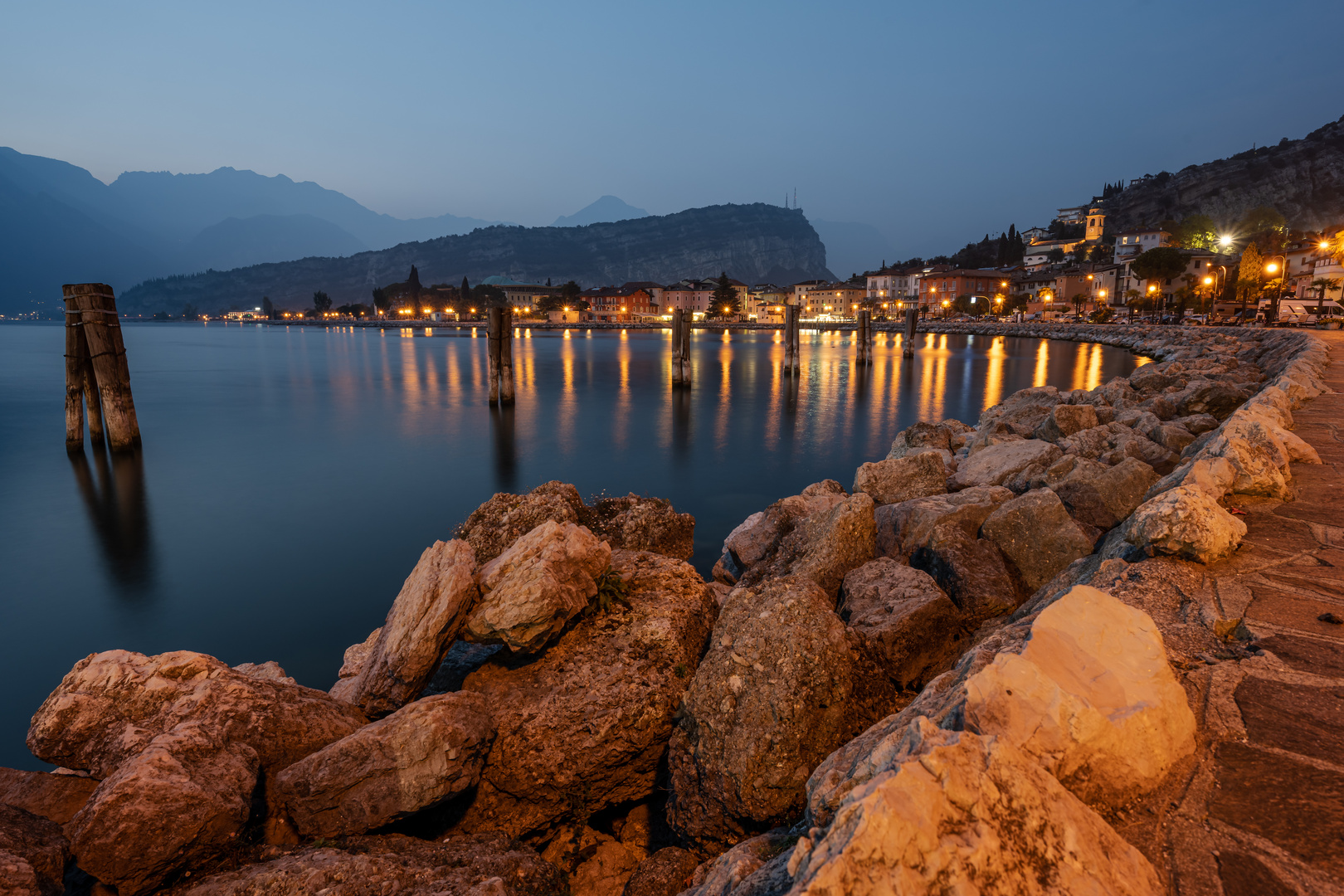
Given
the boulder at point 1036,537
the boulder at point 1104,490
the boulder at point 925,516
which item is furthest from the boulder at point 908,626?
the boulder at point 1104,490

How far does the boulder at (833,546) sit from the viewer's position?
7660 mm

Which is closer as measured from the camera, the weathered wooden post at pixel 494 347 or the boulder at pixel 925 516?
the boulder at pixel 925 516

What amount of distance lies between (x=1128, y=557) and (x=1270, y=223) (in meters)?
166

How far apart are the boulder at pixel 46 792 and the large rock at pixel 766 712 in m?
3.99

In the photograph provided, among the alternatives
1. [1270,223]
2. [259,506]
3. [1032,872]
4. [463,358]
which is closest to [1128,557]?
[1032,872]

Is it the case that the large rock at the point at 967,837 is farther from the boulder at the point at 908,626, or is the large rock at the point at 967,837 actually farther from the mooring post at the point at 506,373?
the mooring post at the point at 506,373

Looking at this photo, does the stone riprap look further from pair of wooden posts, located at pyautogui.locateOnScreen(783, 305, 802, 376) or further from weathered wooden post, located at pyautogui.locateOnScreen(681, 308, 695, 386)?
pair of wooden posts, located at pyautogui.locateOnScreen(783, 305, 802, 376)

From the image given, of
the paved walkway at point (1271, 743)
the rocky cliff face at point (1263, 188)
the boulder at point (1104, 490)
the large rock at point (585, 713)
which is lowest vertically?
the large rock at point (585, 713)

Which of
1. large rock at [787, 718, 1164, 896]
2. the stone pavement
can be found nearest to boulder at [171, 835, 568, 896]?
large rock at [787, 718, 1164, 896]

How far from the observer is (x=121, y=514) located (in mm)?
15273

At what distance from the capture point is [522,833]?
5059 mm

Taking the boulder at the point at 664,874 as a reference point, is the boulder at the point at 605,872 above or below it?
below

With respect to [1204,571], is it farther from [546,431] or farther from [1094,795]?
[546,431]

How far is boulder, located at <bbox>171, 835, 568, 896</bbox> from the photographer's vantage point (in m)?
3.53
